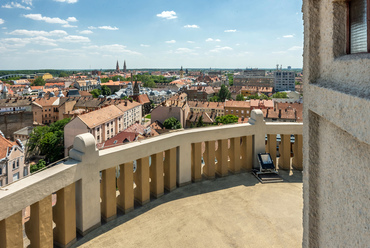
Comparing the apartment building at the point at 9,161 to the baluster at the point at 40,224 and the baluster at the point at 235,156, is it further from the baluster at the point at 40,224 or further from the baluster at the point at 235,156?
the baluster at the point at 40,224

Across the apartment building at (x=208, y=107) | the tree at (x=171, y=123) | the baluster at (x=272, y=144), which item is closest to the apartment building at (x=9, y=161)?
the tree at (x=171, y=123)

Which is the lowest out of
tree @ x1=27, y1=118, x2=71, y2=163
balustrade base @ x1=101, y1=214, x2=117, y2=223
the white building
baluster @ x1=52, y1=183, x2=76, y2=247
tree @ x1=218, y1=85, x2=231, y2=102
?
tree @ x1=27, y1=118, x2=71, y2=163

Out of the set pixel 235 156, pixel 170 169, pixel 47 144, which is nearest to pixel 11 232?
pixel 170 169

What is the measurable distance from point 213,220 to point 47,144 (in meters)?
51.2

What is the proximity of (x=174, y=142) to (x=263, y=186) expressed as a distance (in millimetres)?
2417

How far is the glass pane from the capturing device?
224 centimetres

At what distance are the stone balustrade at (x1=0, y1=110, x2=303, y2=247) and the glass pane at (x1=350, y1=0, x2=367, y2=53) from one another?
12.9ft

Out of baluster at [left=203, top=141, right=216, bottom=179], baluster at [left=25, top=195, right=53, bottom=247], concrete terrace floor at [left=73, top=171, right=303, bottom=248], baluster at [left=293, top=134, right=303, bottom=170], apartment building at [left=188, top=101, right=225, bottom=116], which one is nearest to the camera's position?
baluster at [left=25, top=195, right=53, bottom=247]

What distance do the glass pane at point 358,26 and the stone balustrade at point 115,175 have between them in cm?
392

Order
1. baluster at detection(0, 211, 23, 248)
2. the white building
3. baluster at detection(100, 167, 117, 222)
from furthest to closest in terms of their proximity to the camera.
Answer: the white building < baluster at detection(100, 167, 117, 222) < baluster at detection(0, 211, 23, 248)

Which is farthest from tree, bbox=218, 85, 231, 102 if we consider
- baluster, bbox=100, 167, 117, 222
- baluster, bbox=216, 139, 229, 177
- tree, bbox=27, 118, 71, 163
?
baluster, bbox=100, 167, 117, 222

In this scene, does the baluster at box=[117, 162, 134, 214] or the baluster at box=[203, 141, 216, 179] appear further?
the baluster at box=[203, 141, 216, 179]

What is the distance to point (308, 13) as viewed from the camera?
9.76 ft

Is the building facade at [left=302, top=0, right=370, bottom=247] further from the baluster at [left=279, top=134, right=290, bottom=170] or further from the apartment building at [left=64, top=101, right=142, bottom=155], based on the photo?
the apartment building at [left=64, top=101, right=142, bottom=155]
